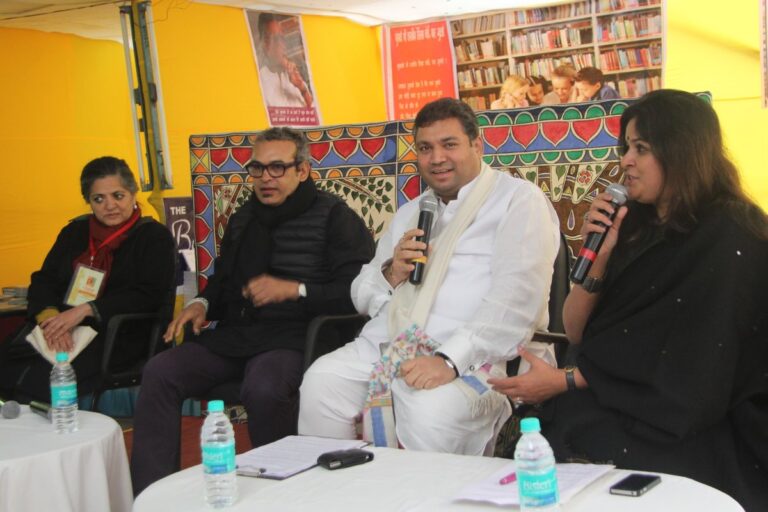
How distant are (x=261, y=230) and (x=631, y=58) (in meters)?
3.39

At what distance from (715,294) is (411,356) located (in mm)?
905

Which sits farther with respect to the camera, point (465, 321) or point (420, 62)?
point (420, 62)

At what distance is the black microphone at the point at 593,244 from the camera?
2111 mm

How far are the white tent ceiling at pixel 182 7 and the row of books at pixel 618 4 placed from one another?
0.28 meters

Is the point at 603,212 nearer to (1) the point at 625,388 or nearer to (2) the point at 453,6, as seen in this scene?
(1) the point at 625,388

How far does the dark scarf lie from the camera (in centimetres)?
331

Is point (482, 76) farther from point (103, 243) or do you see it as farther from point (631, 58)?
point (103, 243)

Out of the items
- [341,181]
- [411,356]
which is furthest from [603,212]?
[341,181]

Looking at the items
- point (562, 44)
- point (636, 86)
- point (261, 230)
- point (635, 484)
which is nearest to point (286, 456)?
point (635, 484)

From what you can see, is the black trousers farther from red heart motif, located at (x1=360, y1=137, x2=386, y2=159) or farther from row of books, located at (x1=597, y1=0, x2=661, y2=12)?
row of books, located at (x1=597, y1=0, x2=661, y2=12)

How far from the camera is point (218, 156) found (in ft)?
13.0

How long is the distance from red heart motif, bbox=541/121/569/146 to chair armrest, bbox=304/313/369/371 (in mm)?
971

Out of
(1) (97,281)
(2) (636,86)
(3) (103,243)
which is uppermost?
→ (2) (636,86)

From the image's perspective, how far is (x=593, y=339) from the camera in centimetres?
219
